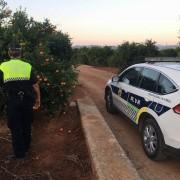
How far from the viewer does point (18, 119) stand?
6.40m

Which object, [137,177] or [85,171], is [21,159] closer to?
[85,171]

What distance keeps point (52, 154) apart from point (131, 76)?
260 cm

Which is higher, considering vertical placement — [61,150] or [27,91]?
[27,91]

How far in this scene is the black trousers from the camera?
6309 millimetres

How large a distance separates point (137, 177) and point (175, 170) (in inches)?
49.8

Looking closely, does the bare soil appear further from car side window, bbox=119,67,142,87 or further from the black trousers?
car side window, bbox=119,67,142,87

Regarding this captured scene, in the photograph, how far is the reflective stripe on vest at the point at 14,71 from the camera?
6250 mm

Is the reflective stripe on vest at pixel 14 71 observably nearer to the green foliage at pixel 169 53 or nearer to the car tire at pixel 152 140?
the car tire at pixel 152 140

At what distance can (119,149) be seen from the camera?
6242 mm

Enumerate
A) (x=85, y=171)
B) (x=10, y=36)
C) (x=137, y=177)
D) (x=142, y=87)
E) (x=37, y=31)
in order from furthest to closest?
(x=37, y=31) < (x=10, y=36) < (x=142, y=87) < (x=85, y=171) < (x=137, y=177)

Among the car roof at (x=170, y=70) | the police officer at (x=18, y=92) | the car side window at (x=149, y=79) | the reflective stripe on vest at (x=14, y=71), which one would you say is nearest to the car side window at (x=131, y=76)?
the car side window at (x=149, y=79)

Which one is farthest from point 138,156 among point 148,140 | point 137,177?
point 137,177

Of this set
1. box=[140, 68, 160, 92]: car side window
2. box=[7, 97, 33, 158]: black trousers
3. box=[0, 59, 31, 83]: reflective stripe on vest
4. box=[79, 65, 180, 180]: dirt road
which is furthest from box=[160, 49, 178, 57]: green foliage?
box=[0, 59, 31, 83]: reflective stripe on vest

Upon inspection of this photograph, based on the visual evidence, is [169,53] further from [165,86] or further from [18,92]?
[18,92]
